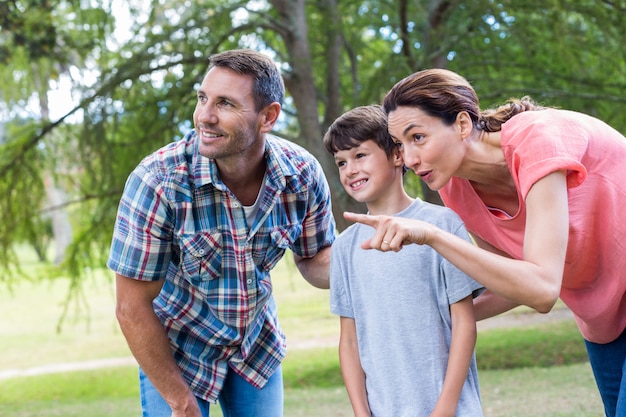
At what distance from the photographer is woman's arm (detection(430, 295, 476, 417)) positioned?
88.1 inches

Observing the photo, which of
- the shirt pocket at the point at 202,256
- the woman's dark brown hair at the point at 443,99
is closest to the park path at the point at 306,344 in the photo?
the shirt pocket at the point at 202,256

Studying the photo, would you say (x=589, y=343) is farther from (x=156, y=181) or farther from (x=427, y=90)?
(x=156, y=181)

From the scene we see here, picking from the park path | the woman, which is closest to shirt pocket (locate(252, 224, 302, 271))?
the woman

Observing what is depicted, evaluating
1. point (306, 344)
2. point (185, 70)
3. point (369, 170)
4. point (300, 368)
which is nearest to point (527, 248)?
point (369, 170)

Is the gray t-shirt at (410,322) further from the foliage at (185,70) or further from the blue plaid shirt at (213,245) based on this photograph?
the foliage at (185,70)

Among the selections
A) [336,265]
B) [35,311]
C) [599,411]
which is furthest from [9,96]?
[35,311]

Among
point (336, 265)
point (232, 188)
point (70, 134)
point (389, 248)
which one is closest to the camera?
point (389, 248)

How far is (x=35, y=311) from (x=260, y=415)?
22499 mm

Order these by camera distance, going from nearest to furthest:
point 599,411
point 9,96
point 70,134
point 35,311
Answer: point 599,411, point 70,134, point 9,96, point 35,311

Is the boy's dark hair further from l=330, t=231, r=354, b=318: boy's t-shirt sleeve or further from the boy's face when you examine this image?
l=330, t=231, r=354, b=318: boy's t-shirt sleeve

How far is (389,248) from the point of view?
1.92 meters

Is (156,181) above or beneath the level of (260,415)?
above

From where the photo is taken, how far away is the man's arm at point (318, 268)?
120 inches

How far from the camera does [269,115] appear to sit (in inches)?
115
